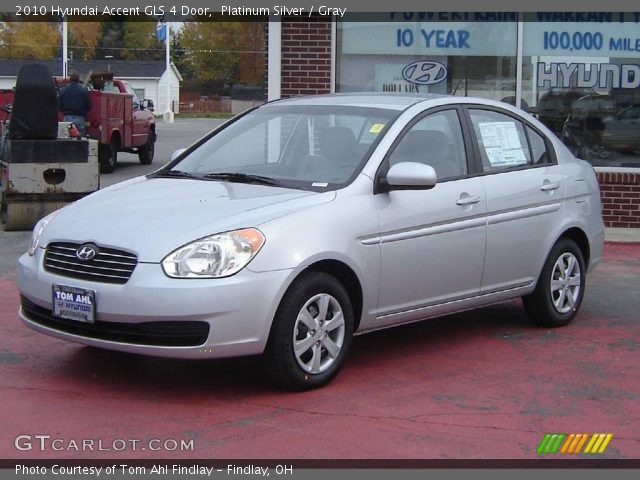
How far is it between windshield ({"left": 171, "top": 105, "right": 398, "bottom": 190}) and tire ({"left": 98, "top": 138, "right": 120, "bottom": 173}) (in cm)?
1346

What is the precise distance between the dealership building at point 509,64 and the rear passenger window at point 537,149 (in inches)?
194

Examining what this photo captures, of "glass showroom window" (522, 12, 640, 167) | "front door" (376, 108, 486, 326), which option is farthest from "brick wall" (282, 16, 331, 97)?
"front door" (376, 108, 486, 326)

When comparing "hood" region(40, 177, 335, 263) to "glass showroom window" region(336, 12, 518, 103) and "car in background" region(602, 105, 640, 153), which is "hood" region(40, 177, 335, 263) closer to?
"glass showroom window" region(336, 12, 518, 103)

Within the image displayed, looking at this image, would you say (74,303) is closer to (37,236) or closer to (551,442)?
(37,236)

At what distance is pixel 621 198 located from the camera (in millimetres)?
12531

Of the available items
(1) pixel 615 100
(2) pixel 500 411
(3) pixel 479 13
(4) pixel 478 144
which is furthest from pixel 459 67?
(2) pixel 500 411

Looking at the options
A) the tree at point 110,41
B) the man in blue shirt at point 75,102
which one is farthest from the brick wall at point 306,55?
the tree at point 110,41

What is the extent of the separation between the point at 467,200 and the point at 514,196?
1.81ft

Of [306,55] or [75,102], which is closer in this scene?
[306,55]

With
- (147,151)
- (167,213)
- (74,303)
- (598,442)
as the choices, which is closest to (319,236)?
(167,213)

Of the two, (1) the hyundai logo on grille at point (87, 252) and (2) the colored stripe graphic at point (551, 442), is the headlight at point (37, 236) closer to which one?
(1) the hyundai logo on grille at point (87, 252)

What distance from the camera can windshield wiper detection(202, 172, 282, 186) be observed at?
6.53 m

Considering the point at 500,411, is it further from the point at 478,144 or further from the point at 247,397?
the point at 478,144

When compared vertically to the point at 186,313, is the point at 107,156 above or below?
above
